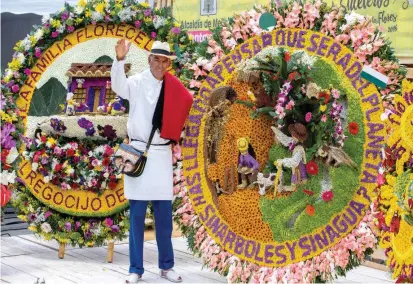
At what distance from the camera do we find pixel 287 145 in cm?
521

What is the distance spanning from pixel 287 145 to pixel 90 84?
2.17m

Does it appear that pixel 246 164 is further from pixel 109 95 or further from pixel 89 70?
pixel 89 70

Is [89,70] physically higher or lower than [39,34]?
lower

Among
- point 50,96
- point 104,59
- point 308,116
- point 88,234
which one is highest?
point 104,59

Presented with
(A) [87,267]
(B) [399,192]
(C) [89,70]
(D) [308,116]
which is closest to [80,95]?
(C) [89,70]

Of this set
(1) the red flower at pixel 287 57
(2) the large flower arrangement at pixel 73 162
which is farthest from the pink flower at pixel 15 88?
(1) the red flower at pixel 287 57

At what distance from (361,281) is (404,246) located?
2307 mm

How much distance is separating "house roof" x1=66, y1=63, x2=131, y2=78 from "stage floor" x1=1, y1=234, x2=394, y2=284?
1.69 meters

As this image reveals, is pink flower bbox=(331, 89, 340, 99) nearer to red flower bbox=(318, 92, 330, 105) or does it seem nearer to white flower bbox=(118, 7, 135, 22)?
red flower bbox=(318, 92, 330, 105)

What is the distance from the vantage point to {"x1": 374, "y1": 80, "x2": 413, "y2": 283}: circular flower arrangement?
3523 mm

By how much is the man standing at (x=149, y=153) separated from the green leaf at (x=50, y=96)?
1052 millimetres

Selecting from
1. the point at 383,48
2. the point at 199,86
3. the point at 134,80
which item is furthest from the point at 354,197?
the point at 134,80

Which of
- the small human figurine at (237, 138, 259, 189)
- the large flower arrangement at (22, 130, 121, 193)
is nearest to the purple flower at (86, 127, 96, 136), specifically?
the large flower arrangement at (22, 130, 121, 193)

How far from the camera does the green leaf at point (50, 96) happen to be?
6.59 m
